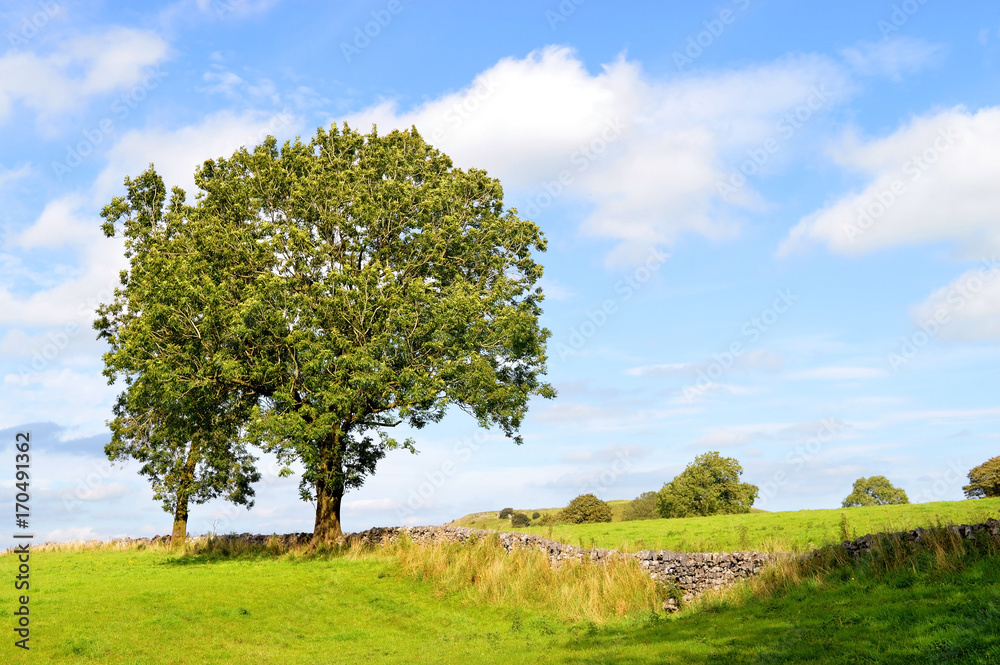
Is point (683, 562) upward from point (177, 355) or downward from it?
downward

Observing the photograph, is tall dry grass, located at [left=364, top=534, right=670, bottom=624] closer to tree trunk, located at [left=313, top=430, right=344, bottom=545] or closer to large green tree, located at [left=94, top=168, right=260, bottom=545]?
tree trunk, located at [left=313, top=430, right=344, bottom=545]

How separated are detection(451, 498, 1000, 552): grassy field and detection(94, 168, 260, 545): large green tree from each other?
16181mm

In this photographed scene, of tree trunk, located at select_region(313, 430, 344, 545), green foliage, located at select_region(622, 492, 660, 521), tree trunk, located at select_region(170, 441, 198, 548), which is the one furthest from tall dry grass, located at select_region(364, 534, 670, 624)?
green foliage, located at select_region(622, 492, 660, 521)

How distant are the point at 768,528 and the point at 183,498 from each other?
34216 mm

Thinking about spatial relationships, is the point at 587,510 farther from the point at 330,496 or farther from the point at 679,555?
the point at 679,555

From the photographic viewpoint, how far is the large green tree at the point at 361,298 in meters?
32.8

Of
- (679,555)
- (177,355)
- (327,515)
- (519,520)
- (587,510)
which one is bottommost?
(519,520)

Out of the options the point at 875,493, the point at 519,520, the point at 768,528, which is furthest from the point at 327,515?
the point at 875,493

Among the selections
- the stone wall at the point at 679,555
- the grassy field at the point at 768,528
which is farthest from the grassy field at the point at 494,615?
the grassy field at the point at 768,528

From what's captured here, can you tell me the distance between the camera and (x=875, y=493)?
265ft

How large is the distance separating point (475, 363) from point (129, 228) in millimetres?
25905

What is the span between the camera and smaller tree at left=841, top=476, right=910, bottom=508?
259ft

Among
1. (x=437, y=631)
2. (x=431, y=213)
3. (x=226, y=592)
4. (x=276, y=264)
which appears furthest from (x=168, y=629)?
(x=431, y=213)

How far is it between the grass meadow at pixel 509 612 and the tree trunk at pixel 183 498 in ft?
35.7
